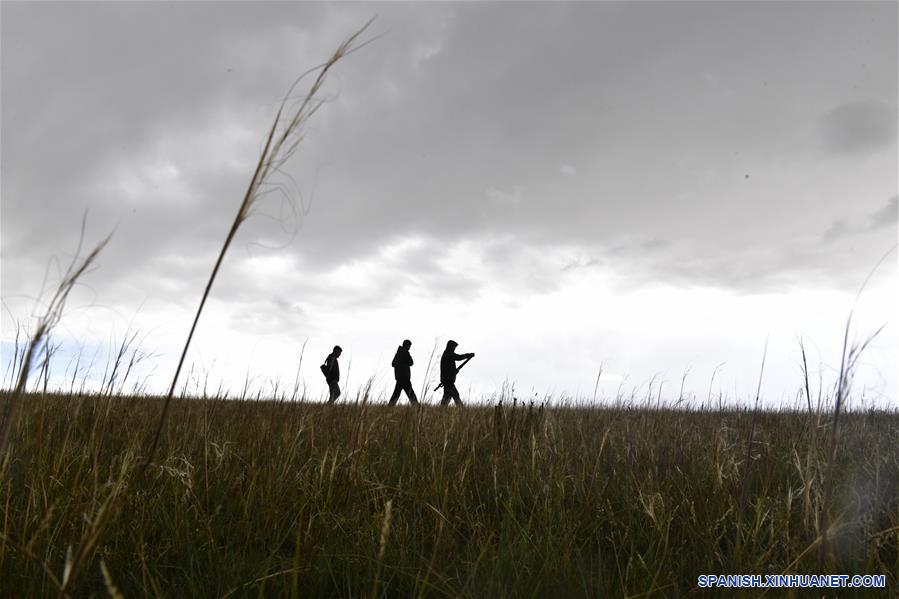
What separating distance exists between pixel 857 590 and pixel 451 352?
10.6 metres

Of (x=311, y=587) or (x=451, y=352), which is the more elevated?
(x=451, y=352)

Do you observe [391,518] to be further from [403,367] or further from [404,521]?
[403,367]

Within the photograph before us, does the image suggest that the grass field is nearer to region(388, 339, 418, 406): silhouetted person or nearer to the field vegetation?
the field vegetation

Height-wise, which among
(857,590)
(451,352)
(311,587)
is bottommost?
(311,587)

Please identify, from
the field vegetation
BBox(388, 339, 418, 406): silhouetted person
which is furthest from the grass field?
BBox(388, 339, 418, 406): silhouetted person

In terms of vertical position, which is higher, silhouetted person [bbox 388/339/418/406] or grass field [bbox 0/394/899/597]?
silhouetted person [bbox 388/339/418/406]

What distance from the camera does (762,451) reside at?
15.6ft

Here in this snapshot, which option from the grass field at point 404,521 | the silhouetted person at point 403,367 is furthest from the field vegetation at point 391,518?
the silhouetted person at point 403,367

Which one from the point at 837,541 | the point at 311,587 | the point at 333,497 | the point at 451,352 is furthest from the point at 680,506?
the point at 451,352

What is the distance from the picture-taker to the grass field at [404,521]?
186 cm

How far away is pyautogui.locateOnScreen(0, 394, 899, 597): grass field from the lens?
1862 millimetres

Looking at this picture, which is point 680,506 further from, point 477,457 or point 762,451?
point 762,451

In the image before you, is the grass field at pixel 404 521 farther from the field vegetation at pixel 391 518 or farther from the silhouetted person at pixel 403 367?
the silhouetted person at pixel 403 367

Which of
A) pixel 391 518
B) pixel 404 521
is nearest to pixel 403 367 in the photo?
pixel 404 521
